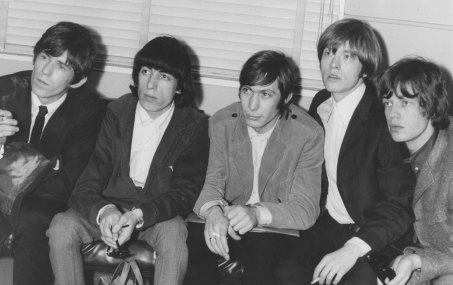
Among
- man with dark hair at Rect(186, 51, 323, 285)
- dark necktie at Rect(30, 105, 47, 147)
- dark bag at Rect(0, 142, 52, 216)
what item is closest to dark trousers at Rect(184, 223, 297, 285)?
man with dark hair at Rect(186, 51, 323, 285)

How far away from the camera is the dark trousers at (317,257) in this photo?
2.59 m

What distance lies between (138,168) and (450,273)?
5.00 ft

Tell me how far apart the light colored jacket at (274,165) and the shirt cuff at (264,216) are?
5cm

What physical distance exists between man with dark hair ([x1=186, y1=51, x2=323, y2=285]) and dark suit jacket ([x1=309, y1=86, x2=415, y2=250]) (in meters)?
0.15

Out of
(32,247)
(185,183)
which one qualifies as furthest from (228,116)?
(32,247)

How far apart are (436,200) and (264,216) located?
2.52 feet

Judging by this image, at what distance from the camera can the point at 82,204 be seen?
2.75m

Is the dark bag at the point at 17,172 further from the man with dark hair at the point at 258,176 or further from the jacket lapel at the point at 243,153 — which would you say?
the jacket lapel at the point at 243,153

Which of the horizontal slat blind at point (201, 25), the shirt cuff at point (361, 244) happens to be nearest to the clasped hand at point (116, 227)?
the shirt cuff at point (361, 244)

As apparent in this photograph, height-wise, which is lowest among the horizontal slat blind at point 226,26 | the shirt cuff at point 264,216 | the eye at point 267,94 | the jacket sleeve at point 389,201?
the shirt cuff at point 264,216

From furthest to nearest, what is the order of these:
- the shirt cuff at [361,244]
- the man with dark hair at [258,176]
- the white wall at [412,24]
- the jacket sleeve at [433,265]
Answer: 1. the white wall at [412,24]
2. the man with dark hair at [258,176]
3. the shirt cuff at [361,244]
4. the jacket sleeve at [433,265]

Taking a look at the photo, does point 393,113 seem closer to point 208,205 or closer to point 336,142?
point 336,142

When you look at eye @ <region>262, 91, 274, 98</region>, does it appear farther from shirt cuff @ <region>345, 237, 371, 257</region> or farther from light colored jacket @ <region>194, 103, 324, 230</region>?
shirt cuff @ <region>345, 237, 371, 257</region>

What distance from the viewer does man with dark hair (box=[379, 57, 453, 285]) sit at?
8.62 ft
